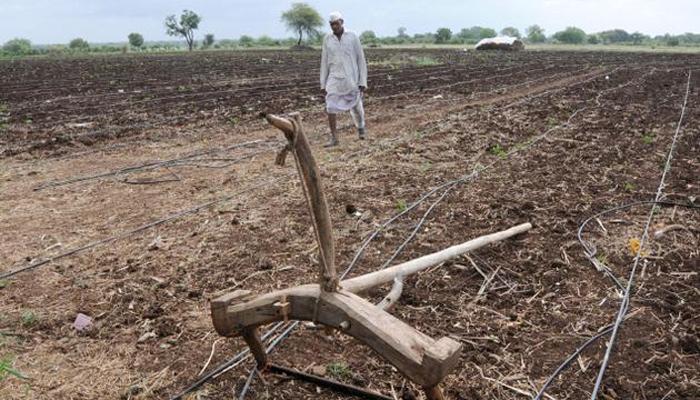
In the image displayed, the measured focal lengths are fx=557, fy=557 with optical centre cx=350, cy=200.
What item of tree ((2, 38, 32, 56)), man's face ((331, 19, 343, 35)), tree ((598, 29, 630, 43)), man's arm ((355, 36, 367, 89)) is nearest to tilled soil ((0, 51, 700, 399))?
man's arm ((355, 36, 367, 89))

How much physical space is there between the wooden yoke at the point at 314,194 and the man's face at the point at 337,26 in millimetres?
5262

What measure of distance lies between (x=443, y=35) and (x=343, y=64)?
2458 inches

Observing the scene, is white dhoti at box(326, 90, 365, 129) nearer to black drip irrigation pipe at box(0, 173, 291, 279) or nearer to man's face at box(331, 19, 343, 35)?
man's face at box(331, 19, 343, 35)

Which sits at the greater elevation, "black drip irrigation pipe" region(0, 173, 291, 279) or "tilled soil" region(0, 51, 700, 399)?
"black drip irrigation pipe" region(0, 173, 291, 279)

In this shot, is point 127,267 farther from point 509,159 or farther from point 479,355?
point 509,159

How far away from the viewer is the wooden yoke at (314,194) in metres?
2.12

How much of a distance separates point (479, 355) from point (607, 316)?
911 mm

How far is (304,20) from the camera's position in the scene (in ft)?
247

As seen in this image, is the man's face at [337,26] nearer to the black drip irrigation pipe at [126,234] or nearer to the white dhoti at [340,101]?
the white dhoti at [340,101]

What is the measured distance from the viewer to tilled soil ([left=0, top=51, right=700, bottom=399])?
9.49 ft

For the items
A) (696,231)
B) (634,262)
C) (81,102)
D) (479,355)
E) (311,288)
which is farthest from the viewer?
(81,102)

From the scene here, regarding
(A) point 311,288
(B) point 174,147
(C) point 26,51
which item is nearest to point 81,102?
(B) point 174,147

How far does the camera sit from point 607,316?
3.32 meters

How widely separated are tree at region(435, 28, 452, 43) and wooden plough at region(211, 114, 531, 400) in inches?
2590
